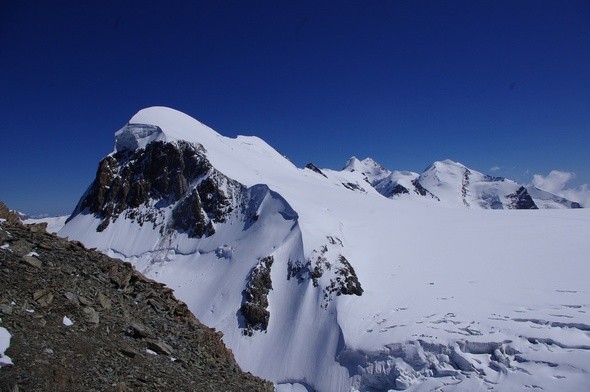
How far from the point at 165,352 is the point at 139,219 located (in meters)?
55.2

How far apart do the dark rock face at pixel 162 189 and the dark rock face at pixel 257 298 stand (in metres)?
14.4

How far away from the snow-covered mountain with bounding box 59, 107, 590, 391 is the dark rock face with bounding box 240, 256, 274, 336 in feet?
0.43

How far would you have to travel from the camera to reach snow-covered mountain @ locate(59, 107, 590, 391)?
25.8 metres

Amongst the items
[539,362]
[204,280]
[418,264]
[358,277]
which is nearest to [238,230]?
[204,280]

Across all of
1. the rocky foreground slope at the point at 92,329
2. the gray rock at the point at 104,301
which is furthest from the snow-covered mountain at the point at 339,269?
the gray rock at the point at 104,301

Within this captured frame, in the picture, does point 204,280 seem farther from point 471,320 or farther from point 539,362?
point 539,362

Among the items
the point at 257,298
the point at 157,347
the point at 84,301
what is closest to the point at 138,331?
the point at 157,347

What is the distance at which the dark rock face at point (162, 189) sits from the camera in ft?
187

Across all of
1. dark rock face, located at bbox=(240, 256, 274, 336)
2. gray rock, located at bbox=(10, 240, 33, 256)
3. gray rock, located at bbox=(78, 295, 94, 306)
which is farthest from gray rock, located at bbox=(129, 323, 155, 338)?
dark rock face, located at bbox=(240, 256, 274, 336)

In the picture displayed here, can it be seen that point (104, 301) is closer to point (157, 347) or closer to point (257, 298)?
point (157, 347)

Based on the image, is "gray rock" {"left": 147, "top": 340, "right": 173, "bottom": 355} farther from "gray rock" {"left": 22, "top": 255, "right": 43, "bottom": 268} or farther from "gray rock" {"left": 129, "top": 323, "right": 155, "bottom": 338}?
"gray rock" {"left": 22, "top": 255, "right": 43, "bottom": 268}

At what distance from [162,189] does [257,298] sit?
2999 cm

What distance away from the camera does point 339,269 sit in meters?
40.4

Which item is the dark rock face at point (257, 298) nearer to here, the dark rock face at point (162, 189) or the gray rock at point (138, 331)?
the dark rock face at point (162, 189)
